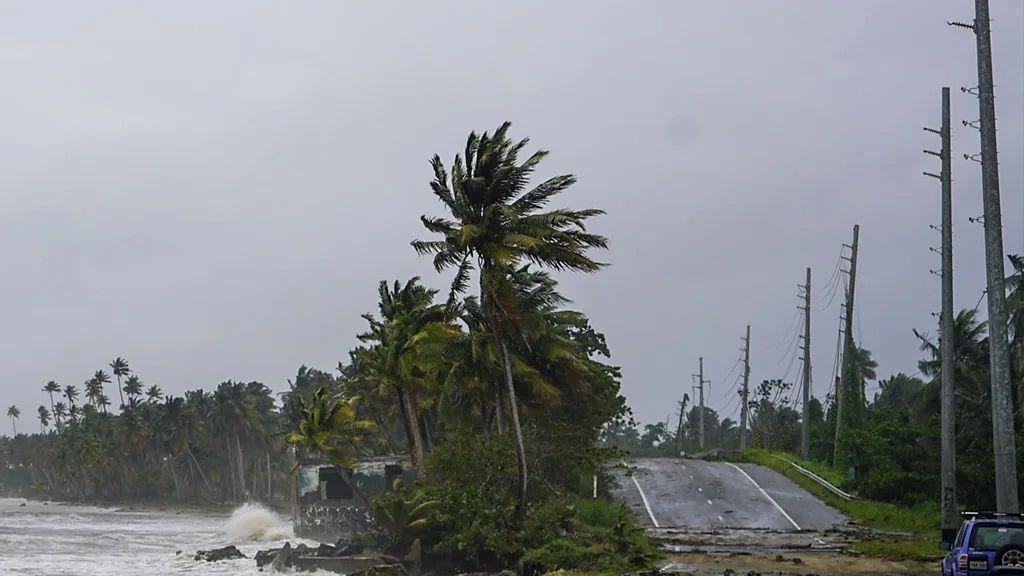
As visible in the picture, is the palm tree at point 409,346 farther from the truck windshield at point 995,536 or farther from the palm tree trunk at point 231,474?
the palm tree trunk at point 231,474

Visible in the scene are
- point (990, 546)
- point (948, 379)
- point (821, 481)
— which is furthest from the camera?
point (821, 481)

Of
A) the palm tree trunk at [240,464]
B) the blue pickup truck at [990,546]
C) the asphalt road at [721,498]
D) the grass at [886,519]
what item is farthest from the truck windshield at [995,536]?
the palm tree trunk at [240,464]

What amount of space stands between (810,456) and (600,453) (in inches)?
1574

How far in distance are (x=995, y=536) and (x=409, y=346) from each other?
30.4 m

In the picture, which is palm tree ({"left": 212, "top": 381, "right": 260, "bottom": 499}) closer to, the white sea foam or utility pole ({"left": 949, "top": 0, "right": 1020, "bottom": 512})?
the white sea foam

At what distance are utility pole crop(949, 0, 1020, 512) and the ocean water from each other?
32621 mm

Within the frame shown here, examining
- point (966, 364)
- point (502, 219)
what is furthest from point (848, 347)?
point (502, 219)

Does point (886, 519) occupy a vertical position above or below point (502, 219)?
below

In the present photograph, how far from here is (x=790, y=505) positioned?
172ft

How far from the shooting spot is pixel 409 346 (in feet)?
153

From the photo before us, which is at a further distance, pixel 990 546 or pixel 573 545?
pixel 573 545

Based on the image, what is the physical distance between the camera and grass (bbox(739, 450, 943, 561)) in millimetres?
33147

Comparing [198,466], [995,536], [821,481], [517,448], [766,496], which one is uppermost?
[517,448]

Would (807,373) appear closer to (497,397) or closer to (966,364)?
(966,364)
